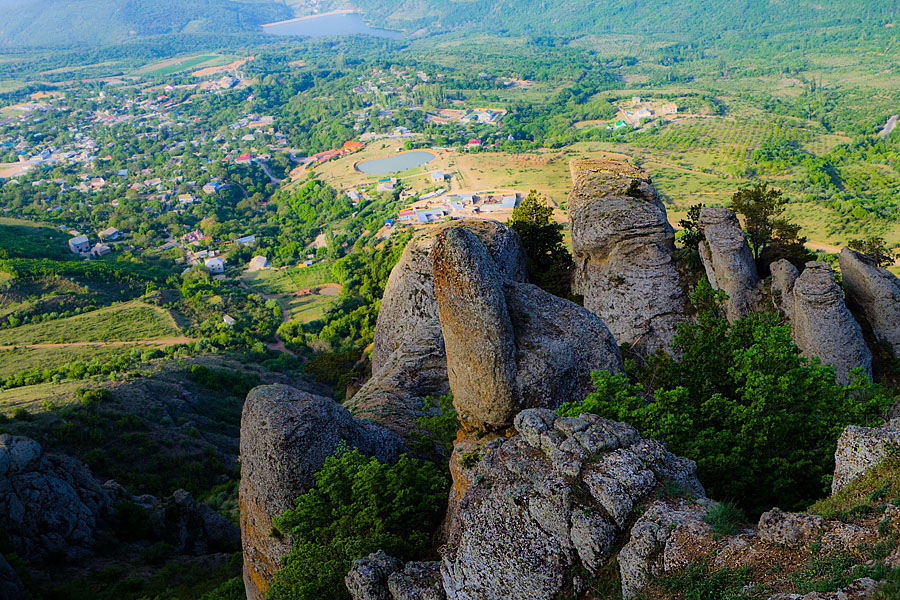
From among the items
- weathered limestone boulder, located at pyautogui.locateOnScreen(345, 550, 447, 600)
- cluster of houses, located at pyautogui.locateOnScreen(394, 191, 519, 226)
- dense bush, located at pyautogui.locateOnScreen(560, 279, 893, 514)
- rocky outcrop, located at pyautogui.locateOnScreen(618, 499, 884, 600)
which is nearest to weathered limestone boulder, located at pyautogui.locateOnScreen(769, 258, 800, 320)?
dense bush, located at pyautogui.locateOnScreen(560, 279, 893, 514)

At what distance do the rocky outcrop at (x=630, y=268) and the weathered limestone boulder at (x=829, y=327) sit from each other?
6085mm

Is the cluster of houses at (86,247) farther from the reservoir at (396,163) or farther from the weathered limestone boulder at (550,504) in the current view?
the weathered limestone boulder at (550,504)

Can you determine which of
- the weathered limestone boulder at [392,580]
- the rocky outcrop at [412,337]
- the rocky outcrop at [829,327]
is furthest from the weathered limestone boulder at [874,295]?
the weathered limestone boulder at [392,580]

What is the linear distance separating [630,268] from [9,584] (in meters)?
31.5

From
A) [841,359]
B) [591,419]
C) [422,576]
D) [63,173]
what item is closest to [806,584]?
[591,419]

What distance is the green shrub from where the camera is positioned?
55.4 ft

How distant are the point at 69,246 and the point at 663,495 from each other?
470 ft

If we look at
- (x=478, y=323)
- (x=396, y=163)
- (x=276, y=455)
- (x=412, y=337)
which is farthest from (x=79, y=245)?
(x=478, y=323)

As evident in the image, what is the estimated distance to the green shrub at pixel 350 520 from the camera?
55.4 ft

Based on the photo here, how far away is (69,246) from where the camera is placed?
5020 inches

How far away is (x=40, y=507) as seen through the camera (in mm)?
31031

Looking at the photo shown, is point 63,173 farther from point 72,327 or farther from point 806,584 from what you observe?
point 806,584

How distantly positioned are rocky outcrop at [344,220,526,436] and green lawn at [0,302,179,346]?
188ft

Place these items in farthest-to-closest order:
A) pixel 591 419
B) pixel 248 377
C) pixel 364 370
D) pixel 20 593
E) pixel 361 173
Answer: pixel 361 173 → pixel 248 377 → pixel 364 370 → pixel 20 593 → pixel 591 419
